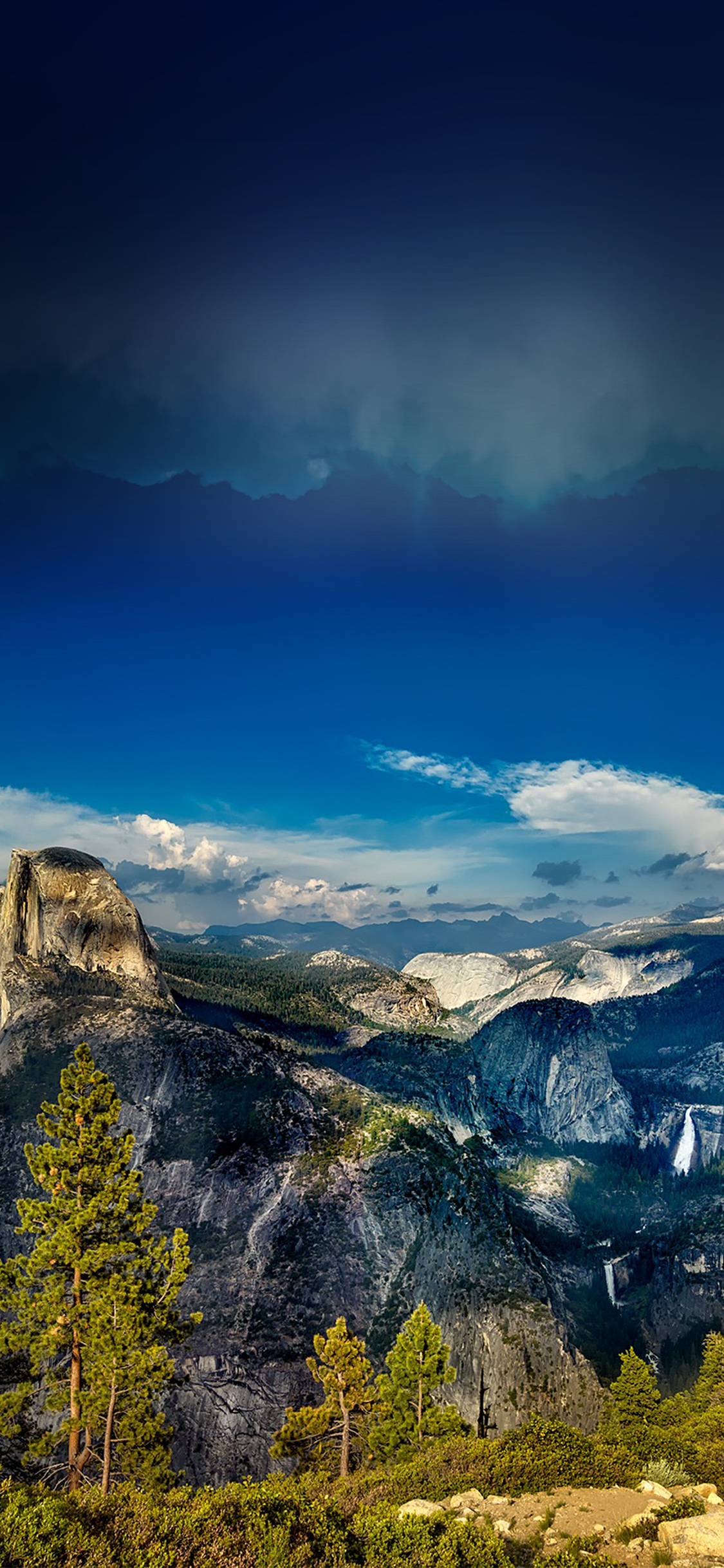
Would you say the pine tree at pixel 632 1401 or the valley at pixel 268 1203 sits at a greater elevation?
the valley at pixel 268 1203

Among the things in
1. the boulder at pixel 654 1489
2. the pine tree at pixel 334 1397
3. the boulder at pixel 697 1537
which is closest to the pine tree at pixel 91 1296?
the pine tree at pixel 334 1397

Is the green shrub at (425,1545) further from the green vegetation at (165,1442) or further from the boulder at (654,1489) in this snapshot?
the boulder at (654,1489)

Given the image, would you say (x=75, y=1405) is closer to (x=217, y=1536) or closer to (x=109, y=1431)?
(x=109, y=1431)

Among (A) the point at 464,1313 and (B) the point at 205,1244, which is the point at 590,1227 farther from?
(B) the point at 205,1244

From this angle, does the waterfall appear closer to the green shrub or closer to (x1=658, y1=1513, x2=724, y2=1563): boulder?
(x1=658, y1=1513, x2=724, y2=1563): boulder

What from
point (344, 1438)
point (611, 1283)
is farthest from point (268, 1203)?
point (611, 1283)
